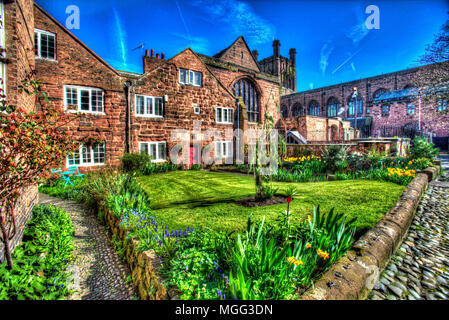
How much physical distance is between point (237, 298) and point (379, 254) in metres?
2.22

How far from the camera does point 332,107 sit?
159 ft

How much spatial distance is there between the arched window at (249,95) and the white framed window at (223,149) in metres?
8.50

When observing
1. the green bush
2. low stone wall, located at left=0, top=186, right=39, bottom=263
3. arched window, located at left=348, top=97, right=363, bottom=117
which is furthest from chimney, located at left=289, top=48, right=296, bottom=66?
low stone wall, located at left=0, top=186, right=39, bottom=263

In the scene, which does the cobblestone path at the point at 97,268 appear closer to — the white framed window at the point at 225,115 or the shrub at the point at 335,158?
the shrub at the point at 335,158

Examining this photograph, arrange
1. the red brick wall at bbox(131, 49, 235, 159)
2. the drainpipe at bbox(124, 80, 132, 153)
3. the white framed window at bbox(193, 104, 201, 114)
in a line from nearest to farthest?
1. the drainpipe at bbox(124, 80, 132, 153)
2. the red brick wall at bbox(131, 49, 235, 159)
3. the white framed window at bbox(193, 104, 201, 114)

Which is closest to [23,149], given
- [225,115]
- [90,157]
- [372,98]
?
[90,157]

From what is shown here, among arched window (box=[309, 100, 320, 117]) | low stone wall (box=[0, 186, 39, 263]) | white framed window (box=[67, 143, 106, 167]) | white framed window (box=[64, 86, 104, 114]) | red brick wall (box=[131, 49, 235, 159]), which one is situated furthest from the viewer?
arched window (box=[309, 100, 320, 117])

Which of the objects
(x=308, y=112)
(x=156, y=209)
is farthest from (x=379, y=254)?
(x=308, y=112)

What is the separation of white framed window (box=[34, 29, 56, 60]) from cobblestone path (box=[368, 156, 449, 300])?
1569 cm

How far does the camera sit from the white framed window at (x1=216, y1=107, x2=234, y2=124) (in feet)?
60.7

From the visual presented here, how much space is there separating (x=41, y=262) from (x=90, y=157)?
10594mm

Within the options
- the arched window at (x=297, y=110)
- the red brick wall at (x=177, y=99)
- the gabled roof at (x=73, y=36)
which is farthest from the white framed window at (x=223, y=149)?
the arched window at (x=297, y=110)

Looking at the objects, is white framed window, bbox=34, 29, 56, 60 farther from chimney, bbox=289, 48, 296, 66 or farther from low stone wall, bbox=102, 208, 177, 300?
chimney, bbox=289, 48, 296, 66
